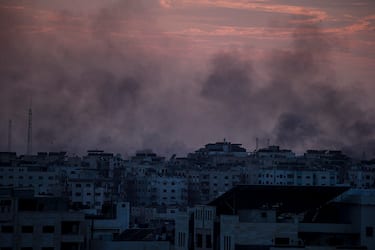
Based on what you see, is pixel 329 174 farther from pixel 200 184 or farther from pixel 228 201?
pixel 228 201

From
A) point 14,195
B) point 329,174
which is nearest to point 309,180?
point 329,174

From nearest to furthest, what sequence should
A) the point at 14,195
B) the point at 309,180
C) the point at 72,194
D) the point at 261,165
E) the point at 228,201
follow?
1. the point at 228,201
2. the point at 14,195
3. the point at 72,194
4. the point at 309,180
5. the point at 261,165

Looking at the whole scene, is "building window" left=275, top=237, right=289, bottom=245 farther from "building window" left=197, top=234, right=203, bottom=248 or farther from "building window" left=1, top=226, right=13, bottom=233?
"building window" left=1, top=226, right=13, bottom=233

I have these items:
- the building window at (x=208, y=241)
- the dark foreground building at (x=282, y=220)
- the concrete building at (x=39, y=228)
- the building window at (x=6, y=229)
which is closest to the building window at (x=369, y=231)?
the dark foreground building at (x=282, y=220)

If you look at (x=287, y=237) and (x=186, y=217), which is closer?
(x=287, y=237)

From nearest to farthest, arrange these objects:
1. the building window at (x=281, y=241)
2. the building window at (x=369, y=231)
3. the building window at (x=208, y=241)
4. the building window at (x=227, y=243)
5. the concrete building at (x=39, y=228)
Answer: the building window at (x=227, y=243)
the building window at (x=281, y=241)
the building window at (x=369, y=231)
the building window at (x=208, y=241)
the concrete building at (x=39, y=228)

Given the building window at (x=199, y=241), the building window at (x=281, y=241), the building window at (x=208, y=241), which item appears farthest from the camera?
the building window at (x=199, y=241)

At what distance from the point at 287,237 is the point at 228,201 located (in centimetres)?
345

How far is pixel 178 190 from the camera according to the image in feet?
435

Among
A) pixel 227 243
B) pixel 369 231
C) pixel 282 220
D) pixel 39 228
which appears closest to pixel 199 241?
pixel 227 243

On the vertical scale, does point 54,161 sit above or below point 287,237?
above

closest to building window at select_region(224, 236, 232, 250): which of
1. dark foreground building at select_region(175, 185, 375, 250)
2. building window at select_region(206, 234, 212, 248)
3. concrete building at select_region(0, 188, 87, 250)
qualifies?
dark foreground building at select_region(175, 185, 375, 250)

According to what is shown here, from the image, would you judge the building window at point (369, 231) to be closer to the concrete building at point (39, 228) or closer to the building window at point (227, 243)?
the building window at point (227, 243)

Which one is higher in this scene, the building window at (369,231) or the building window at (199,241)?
the building window at (369,231)
